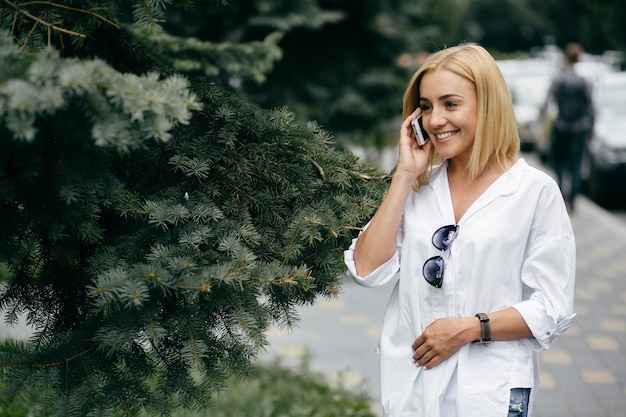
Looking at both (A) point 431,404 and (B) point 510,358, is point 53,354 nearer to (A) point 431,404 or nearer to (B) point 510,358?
(A) point 431,404

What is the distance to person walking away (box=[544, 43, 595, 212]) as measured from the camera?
10181 millimetres

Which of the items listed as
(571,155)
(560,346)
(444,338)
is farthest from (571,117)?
(444,338)

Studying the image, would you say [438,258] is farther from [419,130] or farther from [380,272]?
[419,130]

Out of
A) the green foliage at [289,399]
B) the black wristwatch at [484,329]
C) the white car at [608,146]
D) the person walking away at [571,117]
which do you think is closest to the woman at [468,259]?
the black wristwatch at [484,329]

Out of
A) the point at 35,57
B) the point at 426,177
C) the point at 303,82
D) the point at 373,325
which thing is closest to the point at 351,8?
the point at 303,82

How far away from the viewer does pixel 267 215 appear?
7.61 feet

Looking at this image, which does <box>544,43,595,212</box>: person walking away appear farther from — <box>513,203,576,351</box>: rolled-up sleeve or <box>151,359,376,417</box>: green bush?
<box>513,203,576,351</box>: rolled-up sleeve

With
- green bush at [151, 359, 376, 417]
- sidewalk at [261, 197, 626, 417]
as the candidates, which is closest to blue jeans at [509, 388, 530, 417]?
sidewalk at [261, 197, 626, 417]

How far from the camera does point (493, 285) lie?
2135mm

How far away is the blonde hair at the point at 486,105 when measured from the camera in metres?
2.18

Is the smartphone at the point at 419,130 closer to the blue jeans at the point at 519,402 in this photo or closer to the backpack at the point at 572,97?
the blue jeans at the point at 519,402

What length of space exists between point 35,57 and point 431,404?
143 cm

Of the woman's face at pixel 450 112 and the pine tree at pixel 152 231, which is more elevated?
the woman's face at pixel 450 112

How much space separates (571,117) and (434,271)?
9.01 metres
